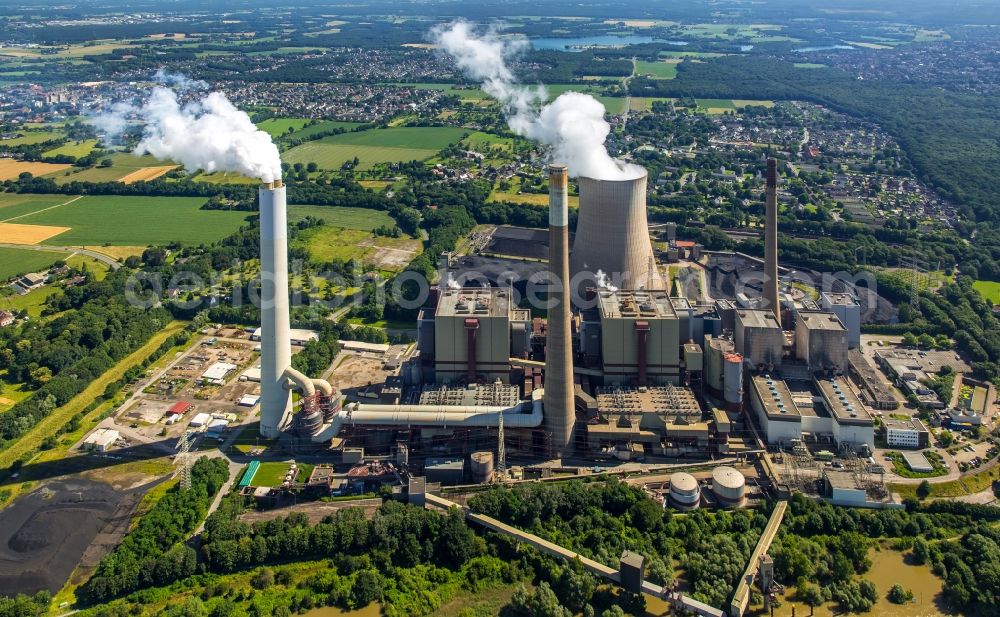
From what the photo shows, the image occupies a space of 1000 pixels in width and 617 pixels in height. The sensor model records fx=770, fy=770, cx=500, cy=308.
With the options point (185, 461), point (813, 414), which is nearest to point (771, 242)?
point (813, 414)

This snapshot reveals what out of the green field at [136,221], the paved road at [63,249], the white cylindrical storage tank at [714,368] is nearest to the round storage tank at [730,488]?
the white cylindrical storage tank at [714,368]

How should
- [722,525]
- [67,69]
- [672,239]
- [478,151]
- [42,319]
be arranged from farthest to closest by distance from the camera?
[67,69] → [478,151] → [672,239] → [42,319] → [722,525]

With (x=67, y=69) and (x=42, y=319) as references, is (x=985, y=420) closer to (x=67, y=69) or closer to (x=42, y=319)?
(x=42, y=319)

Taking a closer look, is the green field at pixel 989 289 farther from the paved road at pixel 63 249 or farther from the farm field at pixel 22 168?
the farm field at pixel 22 168

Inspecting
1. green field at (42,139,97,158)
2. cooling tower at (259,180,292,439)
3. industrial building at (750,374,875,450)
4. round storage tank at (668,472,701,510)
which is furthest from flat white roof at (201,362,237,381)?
green field at (42,139,97,158)

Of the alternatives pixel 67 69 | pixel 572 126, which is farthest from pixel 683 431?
pixel 67 69

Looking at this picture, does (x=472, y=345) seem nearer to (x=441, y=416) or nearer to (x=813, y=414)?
(x=441, y=416)

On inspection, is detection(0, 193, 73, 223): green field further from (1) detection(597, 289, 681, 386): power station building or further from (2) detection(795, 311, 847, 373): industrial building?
(2) detection(795, 311, 847, 373): industrial building
